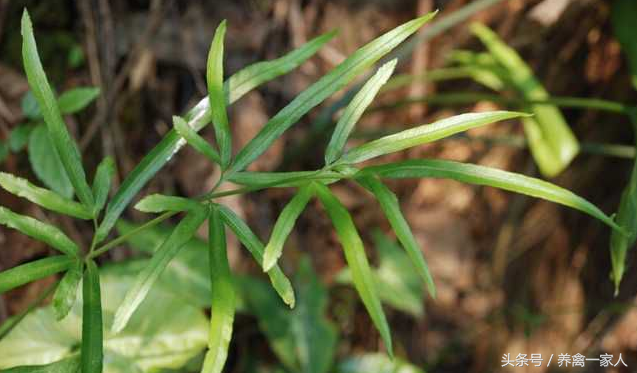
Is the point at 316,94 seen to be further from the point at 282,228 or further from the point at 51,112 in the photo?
the point at 51,112

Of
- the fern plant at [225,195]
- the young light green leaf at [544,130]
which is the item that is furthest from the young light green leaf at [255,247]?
the young light green leaf at [544,130]

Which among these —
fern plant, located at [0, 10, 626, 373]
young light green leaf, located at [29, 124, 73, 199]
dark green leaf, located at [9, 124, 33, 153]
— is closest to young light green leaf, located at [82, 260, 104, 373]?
fern plant, located at [0, 10, 626, 373]

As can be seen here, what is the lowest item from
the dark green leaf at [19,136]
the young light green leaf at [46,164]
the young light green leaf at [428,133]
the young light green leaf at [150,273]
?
the young light green leaf at [150,273]

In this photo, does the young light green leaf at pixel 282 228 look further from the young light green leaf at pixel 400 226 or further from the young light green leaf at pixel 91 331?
the young light green leaf at pixel 91 331

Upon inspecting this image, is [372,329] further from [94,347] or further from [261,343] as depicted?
[94,347]

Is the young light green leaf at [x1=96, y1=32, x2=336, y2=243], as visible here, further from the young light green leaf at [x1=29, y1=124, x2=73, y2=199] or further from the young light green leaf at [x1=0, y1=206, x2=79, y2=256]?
the young light green leaf at [x1=29, y1=124, x2=73, y2=199]

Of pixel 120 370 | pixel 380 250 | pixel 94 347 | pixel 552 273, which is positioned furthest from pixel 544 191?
pixel 552 273
